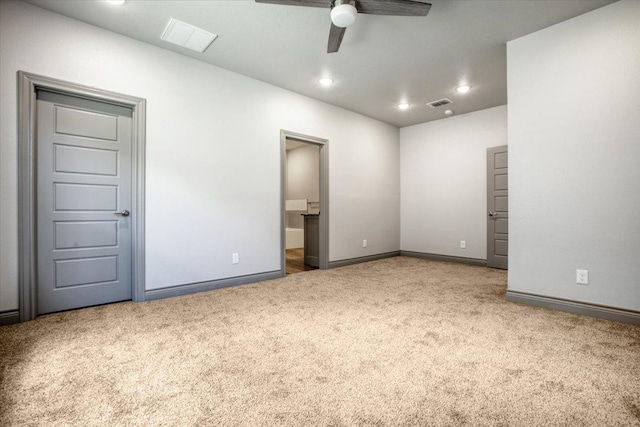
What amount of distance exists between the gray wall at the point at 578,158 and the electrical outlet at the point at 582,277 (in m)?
0.03


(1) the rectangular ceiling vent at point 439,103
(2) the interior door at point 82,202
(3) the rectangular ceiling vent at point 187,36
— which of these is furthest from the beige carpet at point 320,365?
(1) the rectangular ceiling vent at point 439,103

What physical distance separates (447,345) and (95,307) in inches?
127

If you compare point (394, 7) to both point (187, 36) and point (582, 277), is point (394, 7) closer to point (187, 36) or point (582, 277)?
point (187, 36)

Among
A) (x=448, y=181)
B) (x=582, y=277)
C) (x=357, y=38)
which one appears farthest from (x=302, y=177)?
(x=582, y=277)

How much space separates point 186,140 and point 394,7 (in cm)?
251

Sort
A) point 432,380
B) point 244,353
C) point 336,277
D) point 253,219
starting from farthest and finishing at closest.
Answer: point 336,277 → point 253,219 → point 244,353 → point 432,380

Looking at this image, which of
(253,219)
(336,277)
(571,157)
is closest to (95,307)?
(253,219)

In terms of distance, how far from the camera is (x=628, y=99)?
257 centimetres

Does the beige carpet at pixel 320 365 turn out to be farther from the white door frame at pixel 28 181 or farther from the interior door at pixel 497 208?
the interior door at pixel 497 208

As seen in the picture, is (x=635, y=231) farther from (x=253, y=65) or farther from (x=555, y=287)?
(x=253, y=65)

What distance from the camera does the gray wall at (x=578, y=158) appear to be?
256cm

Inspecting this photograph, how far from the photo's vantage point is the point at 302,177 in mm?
8156

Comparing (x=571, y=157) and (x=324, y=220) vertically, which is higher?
(x=571, y=157)

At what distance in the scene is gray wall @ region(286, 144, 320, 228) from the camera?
772cm
